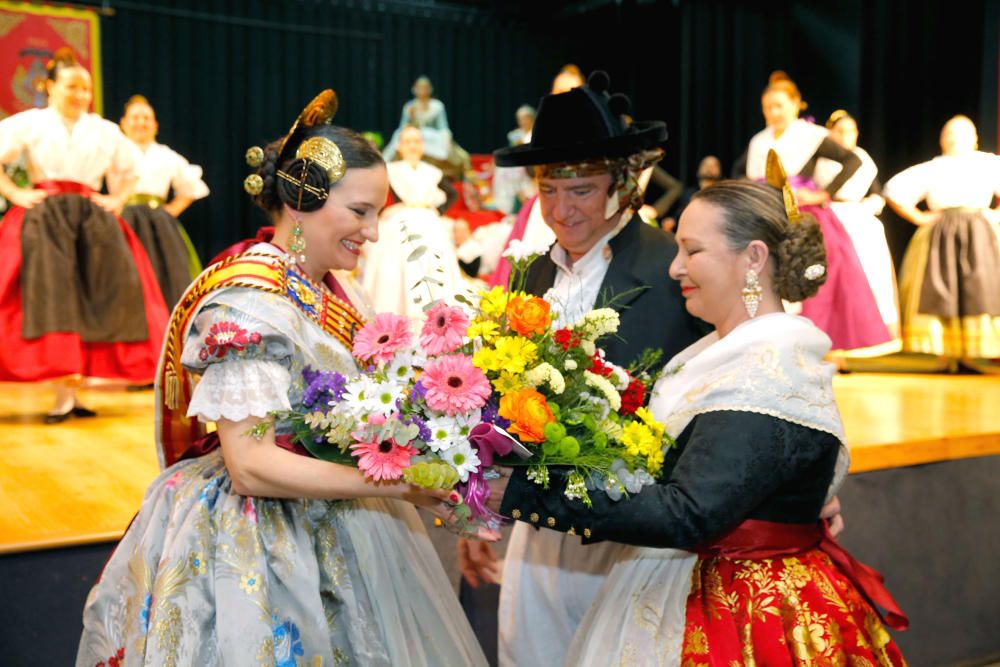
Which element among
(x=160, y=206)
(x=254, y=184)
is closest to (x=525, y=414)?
(x=254, y=184)

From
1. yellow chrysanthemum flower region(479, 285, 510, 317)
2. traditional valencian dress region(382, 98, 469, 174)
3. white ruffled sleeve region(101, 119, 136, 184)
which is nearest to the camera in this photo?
yellow chrysanthemum flower region(479, 285, 510, 317)

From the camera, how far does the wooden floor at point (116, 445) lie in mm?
2617

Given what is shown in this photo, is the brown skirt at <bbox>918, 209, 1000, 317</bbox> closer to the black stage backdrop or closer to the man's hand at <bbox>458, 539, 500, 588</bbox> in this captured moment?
the black stage backdrop

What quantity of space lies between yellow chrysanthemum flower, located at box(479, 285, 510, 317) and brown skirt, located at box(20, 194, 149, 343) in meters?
3.53

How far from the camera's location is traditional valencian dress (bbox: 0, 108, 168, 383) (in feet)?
14.6

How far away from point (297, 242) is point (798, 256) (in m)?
0.85

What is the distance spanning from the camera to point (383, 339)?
5.06 feet

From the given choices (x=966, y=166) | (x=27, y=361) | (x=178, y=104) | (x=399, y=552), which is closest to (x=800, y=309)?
(x=966, y=166)

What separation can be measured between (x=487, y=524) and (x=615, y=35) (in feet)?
30.5

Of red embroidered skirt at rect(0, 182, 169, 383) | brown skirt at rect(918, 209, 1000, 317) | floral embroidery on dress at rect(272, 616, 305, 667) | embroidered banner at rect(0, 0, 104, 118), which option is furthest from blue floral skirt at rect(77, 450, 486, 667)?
embroidered banner at rect(0, 0, 104, 118)

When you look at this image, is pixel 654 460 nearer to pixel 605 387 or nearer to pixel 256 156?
pixel 605 387

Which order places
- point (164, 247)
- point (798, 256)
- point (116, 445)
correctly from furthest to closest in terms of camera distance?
1. point (164, 247)
2. point (116, 445)
3. point (798, 256)

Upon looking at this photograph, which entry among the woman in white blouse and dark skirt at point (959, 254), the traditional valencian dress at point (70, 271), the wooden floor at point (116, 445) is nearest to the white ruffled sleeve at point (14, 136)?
the traditional valencian dress at point (70, 271)

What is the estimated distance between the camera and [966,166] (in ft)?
21.3
